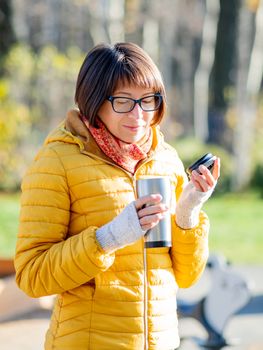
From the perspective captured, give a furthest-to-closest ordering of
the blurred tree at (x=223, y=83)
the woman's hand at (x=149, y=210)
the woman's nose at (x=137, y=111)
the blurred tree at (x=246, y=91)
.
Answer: the blurred tree at (x=223, y=83) < the blurred tree at (x=246, y=91) < the woman's nose at (x=137, y=111) < the woman's hand at (x=149, y=210)

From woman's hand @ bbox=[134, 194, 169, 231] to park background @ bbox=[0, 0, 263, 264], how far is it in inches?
394

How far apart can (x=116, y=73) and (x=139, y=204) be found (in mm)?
442

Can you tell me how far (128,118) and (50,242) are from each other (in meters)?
0.45

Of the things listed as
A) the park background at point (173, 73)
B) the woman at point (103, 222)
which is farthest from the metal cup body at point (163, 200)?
the park background at point (173, 73)

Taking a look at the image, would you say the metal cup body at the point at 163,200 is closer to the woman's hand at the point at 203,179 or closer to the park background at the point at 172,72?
the woman's hand at the point at 203,179

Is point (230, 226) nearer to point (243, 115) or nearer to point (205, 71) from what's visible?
point (243, 115)

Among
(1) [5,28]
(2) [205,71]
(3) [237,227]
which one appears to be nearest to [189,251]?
(3) [237,227]

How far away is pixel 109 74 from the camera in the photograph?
109 inches

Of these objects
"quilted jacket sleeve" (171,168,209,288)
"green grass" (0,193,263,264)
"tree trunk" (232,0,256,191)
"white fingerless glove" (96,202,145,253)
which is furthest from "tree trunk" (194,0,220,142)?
"white fingerless glove" (96,202,145,253)

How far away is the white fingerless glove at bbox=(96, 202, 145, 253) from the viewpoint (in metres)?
2.56

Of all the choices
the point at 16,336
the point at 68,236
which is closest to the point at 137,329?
the point at 68,236

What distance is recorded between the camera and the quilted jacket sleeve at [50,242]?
2646 millimetres

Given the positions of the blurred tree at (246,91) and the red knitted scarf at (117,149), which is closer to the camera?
the red knitted scarf at (117,149)

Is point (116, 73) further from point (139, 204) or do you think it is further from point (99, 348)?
point (99, 348)
